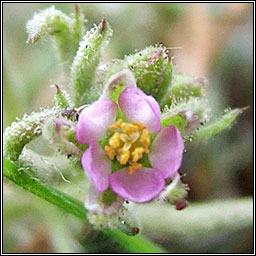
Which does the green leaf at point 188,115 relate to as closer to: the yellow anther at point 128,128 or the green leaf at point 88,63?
the yellow anther at point 128,128

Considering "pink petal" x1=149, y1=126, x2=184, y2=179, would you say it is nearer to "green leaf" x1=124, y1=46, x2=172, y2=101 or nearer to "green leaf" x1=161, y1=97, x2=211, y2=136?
"green leaf" x1=161, y1=97, x2=211, y2=136

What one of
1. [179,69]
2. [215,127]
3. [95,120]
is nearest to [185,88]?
[215,127]

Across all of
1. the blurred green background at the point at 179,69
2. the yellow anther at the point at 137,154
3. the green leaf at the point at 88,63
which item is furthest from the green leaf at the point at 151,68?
the blurred green background at the point at 179,69

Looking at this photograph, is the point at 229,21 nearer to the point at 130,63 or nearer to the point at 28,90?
the point at 28,90

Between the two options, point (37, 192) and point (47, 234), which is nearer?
point (37, 192)

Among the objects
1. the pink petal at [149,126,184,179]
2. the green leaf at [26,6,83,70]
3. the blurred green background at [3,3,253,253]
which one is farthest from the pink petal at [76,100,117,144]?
the blurred green background at [3,3,253,253]

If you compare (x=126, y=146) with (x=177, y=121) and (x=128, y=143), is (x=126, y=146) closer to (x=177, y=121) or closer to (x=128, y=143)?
(x=128, y=143)

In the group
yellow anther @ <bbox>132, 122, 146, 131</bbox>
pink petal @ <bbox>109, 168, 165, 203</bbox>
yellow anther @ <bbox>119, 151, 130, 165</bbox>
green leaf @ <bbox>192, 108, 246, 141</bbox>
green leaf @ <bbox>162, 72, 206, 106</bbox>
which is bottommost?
pink petal @ <bbox>109, 168, 165, 203</bbox>

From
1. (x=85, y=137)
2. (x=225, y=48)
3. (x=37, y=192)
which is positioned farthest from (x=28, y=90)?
(x=85, y=137)
